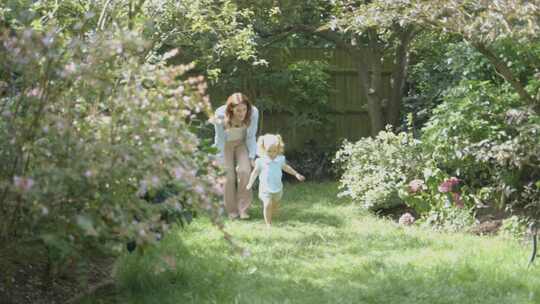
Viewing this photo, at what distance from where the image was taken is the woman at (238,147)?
365 inches

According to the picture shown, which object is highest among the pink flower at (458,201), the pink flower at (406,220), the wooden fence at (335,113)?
the wooden fence at (335,113)

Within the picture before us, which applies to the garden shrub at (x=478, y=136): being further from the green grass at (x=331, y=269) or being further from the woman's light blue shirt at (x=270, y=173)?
the woman's light blue shirt at (x=270, y=173)

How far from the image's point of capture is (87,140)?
3.87 meters

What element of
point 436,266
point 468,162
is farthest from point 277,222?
point 436,266

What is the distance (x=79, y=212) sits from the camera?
157 inches

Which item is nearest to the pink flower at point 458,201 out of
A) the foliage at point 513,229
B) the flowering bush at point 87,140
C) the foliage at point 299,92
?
the foliage at point 513,229

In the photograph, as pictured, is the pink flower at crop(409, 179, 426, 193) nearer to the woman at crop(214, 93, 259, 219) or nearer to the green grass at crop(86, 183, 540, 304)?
the green grass at crop(86, 183, 540, 304)

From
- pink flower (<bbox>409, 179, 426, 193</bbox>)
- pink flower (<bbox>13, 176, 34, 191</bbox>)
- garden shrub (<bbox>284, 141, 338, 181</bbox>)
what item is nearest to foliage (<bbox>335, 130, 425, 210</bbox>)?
pink flower (<bbox>409, 179, 426, 193</bbox>)

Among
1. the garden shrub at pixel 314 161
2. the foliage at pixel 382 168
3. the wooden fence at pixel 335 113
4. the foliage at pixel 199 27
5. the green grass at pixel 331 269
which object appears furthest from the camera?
the wooden fence at pixel 335 113

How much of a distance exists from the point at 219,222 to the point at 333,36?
9.05 metres

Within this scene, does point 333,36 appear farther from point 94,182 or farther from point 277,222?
point 94,182

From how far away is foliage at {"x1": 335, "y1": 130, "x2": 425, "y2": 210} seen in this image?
376 inches

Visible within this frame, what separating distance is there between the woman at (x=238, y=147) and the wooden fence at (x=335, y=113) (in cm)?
413

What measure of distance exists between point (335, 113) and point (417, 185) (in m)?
5.37
